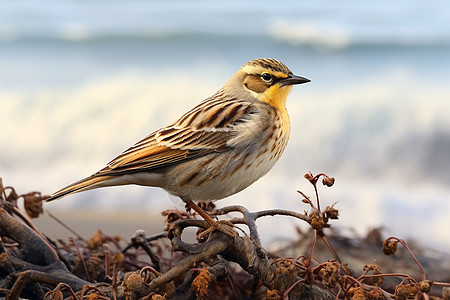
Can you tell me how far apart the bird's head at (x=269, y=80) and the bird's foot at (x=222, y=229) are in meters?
1.13

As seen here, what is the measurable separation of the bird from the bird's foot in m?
0.16

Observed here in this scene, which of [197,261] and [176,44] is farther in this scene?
[176,44]

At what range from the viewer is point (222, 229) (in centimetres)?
297

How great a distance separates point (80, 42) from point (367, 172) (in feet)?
27.2

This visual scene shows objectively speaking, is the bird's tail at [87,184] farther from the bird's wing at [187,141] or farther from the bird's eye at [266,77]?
the bird's eye at [266,77]

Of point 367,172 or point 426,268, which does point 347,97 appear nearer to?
point 367,172

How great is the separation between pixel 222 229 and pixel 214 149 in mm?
802

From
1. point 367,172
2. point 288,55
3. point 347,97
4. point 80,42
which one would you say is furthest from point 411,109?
point 80,42

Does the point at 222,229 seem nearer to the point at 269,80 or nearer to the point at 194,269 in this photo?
the point at 194,269

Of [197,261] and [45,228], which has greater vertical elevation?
[197,261]

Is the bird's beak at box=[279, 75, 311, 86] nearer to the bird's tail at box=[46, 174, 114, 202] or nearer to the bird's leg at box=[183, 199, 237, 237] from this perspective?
the bird's leg at box=[183, 199, 237, 237]

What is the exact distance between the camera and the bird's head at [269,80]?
13.1 ft

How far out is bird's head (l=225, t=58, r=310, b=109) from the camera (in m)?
3.99

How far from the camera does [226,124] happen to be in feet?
12.5
